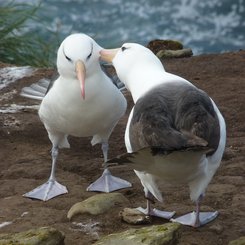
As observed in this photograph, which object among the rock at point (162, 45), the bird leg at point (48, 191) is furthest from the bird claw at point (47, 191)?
the rock at point (162, 45)

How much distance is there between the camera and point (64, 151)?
613 centimetres

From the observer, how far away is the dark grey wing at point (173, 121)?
3732 mm

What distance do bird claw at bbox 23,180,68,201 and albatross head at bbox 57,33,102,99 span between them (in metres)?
0.65

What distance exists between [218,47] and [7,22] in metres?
5.05

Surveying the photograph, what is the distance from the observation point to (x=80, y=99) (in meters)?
5.11

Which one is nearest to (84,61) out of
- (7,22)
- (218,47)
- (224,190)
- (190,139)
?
(224,190)

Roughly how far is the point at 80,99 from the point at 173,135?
148 cm

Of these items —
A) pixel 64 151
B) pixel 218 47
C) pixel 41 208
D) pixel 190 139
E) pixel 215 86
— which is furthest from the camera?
→ pixel 218 47

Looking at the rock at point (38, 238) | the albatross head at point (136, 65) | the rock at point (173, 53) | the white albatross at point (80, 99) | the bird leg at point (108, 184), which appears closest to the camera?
the rock at point (38, 238)

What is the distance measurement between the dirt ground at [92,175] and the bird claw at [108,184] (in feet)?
0.22

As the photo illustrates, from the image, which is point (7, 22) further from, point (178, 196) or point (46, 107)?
point (178, 196)

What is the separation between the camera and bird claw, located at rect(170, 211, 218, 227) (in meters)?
4.48

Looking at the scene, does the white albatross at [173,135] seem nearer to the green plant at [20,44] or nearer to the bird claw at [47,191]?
the bird claw at [47,191]

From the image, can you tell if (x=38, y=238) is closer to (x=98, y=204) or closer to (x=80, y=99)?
(x=98, y=204)
